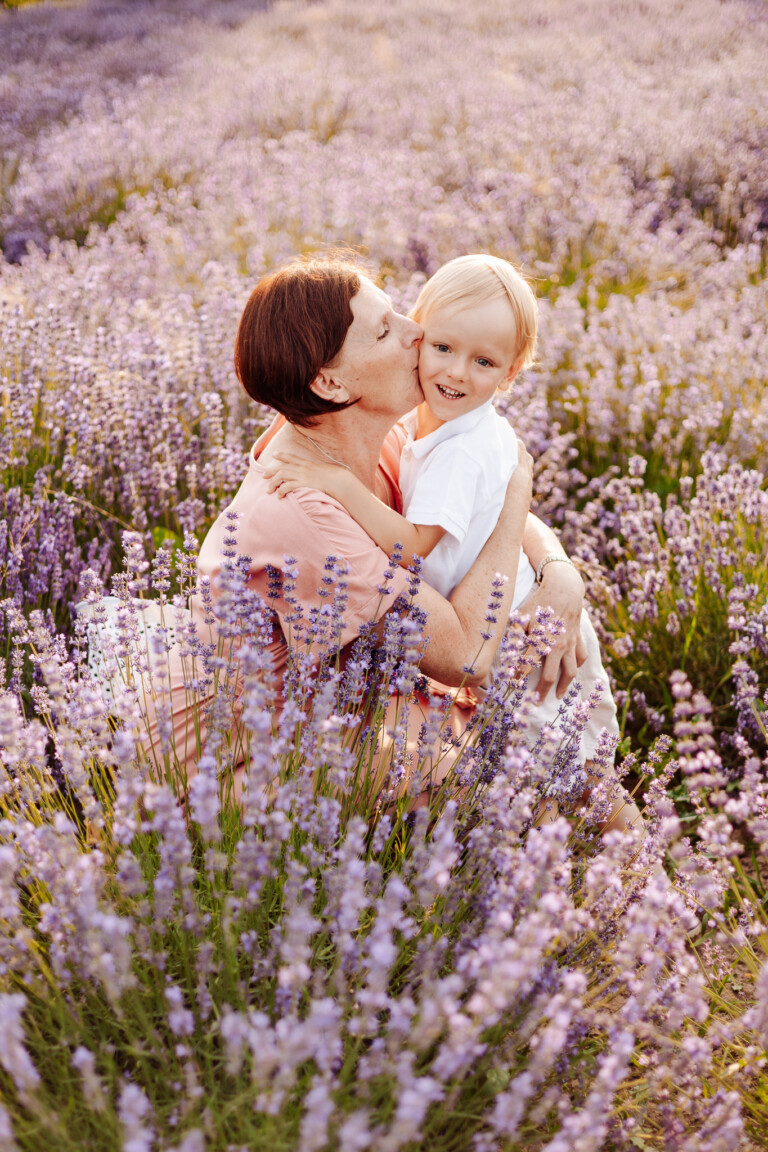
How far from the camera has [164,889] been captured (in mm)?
1263

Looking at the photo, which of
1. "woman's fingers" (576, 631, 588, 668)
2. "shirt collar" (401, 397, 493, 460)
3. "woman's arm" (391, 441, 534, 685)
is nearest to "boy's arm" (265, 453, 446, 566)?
"woman's arm" (391, 441, 534, 685)

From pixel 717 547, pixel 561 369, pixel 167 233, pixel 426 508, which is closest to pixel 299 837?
pixel 426 508

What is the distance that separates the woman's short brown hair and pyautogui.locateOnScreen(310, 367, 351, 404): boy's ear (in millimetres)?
16

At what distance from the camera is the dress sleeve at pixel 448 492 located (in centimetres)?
221

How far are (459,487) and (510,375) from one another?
0.57 meters

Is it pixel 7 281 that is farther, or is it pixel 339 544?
pixel 7 281

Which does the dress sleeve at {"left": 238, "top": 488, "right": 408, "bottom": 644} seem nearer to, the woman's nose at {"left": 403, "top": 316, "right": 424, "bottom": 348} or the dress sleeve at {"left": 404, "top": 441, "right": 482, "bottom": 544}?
the dress sleeve at {"left": 404, "top": 441, "right": 482, "bottom": 544}

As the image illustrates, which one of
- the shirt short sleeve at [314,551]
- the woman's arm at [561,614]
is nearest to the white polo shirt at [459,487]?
the woman's arm at [561,614]

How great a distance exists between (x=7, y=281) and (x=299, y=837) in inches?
195

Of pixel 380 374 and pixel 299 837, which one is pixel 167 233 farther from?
pixel 299 837

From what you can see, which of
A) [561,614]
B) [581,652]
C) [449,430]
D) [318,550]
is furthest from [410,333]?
[581,652]

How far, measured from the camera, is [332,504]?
2086mm

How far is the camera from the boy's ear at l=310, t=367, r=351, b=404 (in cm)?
221

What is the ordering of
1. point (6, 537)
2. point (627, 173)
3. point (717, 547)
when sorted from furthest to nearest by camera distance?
point (627, 173), point (717, 547), point (6, 537)
